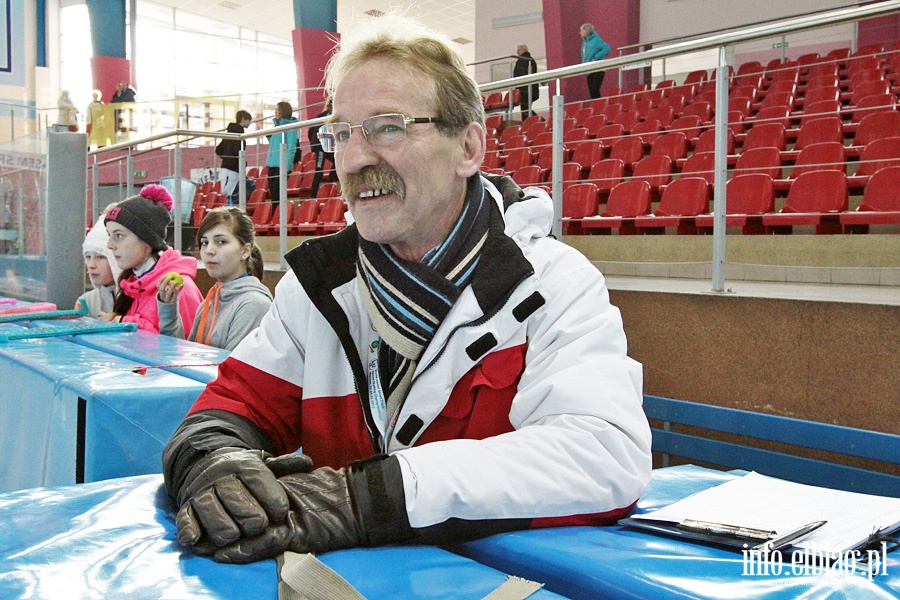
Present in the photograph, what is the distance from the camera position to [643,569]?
0.86m

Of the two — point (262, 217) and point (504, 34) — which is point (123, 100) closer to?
point (504, 34)

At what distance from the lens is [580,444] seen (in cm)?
110

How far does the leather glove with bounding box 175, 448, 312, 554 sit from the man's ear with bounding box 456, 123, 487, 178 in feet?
2.27

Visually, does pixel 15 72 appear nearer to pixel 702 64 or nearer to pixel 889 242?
pixel 702 64

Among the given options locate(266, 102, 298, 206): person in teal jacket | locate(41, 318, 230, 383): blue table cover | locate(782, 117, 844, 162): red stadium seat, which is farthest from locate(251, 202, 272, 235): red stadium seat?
locate(41, 318, 230, 383): blue table cover

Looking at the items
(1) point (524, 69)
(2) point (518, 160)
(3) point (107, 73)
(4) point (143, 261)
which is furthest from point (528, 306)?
(3) point (107, 73)

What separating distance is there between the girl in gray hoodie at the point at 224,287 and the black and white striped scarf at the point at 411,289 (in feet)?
6.36

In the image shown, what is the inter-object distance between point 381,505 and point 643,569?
340 mm

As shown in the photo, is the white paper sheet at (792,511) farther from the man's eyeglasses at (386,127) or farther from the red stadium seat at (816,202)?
the red stadium seat at (816,202)

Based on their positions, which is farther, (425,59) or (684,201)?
(684,201)

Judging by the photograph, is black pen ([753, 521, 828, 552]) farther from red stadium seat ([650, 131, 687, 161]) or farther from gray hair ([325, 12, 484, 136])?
red stadium seat ([650, 131, 687, 161])

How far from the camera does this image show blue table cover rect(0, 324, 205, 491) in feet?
5.53

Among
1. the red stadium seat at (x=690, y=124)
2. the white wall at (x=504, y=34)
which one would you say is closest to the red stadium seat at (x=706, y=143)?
the red stadium seat at (x=690, y=124)

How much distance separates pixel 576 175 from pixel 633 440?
531cm
